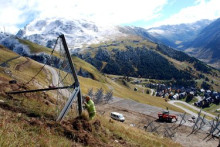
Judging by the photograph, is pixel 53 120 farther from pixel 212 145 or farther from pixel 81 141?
pixel 212 145

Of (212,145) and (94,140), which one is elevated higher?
(94,140)

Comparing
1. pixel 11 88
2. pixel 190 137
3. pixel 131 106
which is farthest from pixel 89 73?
pixel 11 88

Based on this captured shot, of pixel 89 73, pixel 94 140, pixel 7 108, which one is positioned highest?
pixel 7 108

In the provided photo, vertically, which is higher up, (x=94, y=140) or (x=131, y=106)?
(x=94, y=140)

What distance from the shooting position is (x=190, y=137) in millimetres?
36594

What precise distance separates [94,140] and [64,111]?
108 inches

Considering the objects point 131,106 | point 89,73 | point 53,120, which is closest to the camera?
point 53,120

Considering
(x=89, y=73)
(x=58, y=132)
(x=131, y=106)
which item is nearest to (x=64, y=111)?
(x=58, y=132)

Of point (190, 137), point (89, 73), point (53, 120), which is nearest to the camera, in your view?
point (53, 120)

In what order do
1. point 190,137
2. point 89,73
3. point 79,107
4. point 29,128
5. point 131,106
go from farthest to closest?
point 89,73 → point 131,106 → point 190,137 → point 79,107 → point 29,128

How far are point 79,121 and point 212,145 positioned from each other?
2835 cm

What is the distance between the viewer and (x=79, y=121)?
13.0 metres

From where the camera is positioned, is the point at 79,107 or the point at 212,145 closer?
the point at 79,107

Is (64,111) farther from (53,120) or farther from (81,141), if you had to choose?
(81,141)
